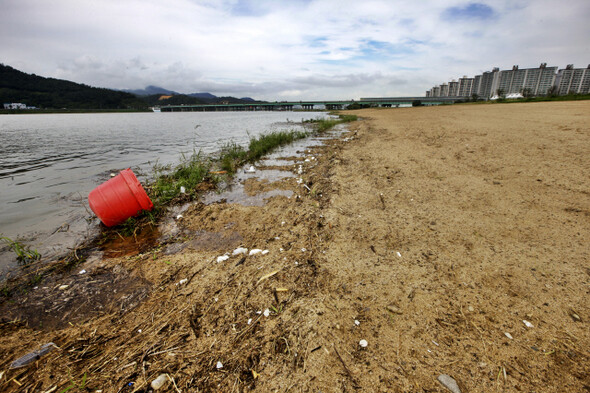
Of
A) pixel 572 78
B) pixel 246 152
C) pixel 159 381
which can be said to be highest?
pixel 572 78

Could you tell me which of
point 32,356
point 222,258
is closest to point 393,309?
point 222,258

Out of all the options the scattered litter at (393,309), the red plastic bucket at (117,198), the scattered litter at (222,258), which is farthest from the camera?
the red plastic bucket at (117,198)

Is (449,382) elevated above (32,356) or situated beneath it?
elevated above

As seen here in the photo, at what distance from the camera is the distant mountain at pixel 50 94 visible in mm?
69444

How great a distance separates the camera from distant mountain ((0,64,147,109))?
6944 centimetres

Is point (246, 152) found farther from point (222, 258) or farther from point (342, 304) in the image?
point (342, 304)

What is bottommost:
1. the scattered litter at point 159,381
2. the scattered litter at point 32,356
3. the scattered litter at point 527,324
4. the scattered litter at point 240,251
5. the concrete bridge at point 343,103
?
the scattered litter at point 32,356

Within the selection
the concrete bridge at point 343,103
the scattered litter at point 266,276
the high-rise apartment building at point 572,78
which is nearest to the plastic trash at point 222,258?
the scattered litter at point 266,276

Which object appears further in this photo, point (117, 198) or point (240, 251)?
point (117, 198)

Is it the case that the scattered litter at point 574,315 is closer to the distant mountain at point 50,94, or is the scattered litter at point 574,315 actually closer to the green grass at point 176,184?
the green grass at point 176,184

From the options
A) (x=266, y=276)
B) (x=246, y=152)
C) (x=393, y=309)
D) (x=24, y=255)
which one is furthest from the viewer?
(x=246, y=152)

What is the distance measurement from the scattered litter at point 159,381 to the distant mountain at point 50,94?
3927 inches

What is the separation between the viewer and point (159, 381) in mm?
1660

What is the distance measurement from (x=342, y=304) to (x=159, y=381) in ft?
4.94
